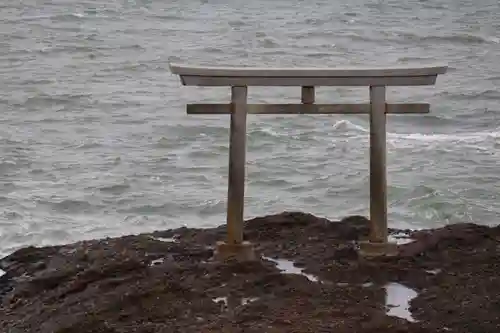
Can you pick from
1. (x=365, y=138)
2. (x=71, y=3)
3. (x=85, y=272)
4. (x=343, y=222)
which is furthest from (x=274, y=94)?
(x=71, y=3)

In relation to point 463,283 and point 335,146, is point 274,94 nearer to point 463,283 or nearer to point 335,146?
point 335,146

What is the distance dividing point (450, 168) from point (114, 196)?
526 cm

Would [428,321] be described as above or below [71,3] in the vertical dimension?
below

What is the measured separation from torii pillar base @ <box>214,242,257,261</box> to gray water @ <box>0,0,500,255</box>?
345 centimetres

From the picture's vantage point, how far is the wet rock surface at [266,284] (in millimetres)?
6551

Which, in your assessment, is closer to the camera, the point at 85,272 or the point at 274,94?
the point at 85,272

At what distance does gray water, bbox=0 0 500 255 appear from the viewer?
1236cm

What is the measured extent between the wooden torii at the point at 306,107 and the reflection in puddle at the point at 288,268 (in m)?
0.24

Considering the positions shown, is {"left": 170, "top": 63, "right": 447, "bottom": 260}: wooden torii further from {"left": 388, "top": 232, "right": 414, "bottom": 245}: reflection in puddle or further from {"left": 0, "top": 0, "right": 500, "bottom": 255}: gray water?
{"left": 0, "top": 0, "right": 500, "bottom": 255}: gray water

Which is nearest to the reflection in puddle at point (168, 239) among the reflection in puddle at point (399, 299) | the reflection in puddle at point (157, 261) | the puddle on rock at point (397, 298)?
the reflection in puddle at point (157, 261)

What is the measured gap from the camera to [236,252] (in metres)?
7.65

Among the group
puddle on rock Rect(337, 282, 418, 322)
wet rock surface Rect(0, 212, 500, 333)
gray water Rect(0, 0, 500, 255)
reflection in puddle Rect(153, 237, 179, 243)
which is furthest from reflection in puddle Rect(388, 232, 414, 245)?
gray water Rect(0, 0, 500, 255)

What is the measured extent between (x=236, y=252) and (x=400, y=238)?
5.52 feet

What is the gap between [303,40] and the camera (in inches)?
1049
